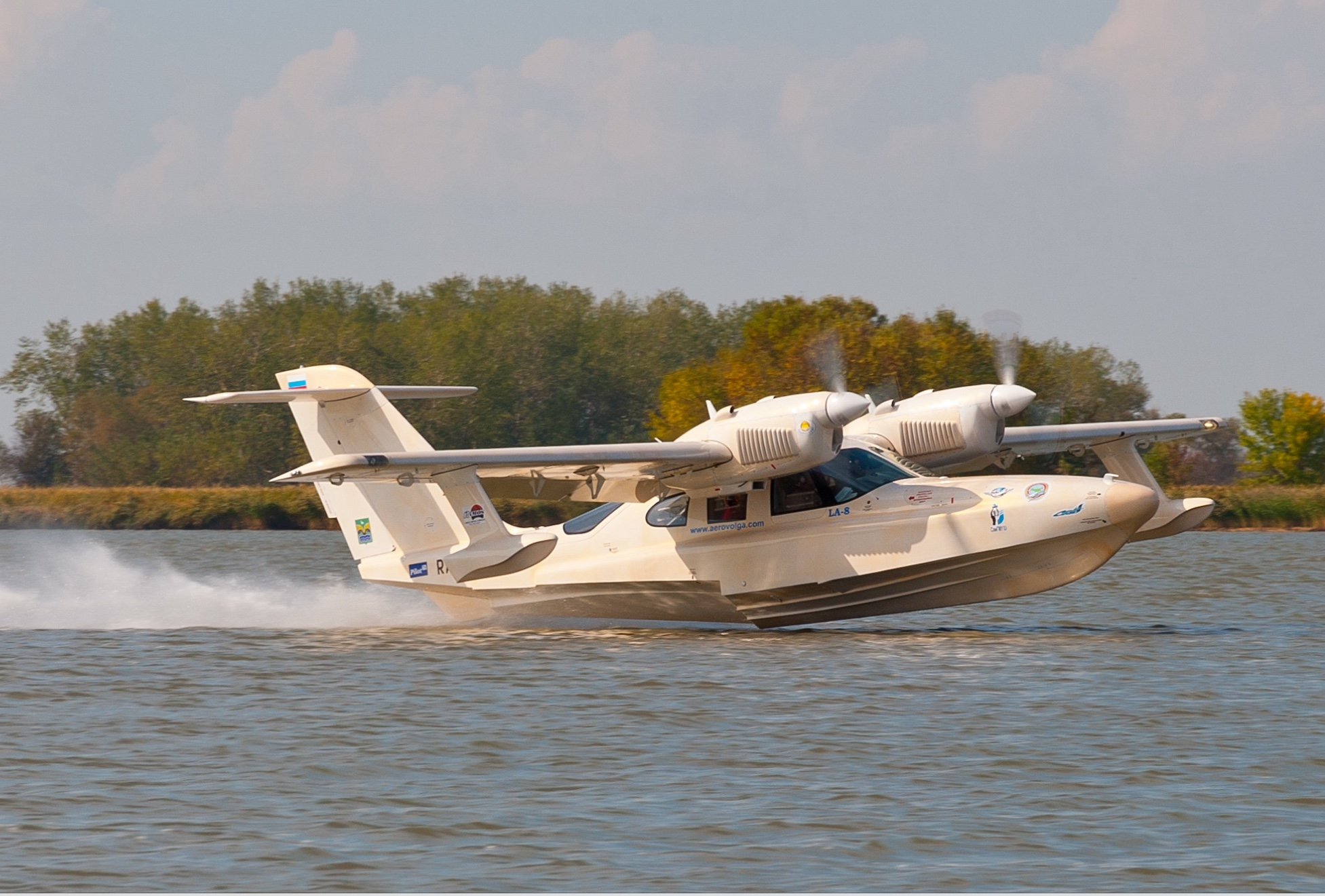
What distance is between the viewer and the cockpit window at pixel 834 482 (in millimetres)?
15133

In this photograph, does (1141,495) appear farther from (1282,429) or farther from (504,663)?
(1282,429)

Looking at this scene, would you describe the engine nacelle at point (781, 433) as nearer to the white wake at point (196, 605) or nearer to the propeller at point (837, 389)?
the propeller at point (837, 389)

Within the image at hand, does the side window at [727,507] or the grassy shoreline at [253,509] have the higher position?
the side window at [727,507]

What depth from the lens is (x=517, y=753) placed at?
9930 millimetres

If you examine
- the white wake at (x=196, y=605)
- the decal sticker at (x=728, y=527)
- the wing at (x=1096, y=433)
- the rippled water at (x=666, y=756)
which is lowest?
the rippled water at (x=666, y=756)

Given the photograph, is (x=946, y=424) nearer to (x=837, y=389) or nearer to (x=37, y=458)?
(x=837, y=389)

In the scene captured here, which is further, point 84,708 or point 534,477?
point 534,477

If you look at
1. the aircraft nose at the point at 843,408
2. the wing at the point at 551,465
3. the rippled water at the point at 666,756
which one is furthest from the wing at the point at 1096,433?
the wing at the point at 551,465

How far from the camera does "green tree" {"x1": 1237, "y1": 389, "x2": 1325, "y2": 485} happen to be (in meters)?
61.5

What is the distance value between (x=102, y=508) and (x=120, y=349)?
3636 cm

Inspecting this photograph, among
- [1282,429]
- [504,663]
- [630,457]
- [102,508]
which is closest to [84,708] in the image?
[504,663]

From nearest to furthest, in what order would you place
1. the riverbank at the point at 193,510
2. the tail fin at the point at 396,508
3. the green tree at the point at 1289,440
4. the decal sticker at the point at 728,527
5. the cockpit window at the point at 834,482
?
the cockpit window at the point at 834,482
the decal sticker at the point at 728,527
the tail fin at the point at 396,508
the riverbank at the point at 193,510
the green tree at the point at 1289,440

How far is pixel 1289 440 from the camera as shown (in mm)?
61812

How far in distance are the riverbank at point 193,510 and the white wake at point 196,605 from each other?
22.0m
